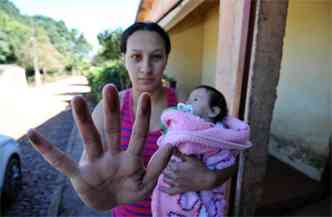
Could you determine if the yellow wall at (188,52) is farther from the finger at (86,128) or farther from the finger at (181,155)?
the finger at (86,128)

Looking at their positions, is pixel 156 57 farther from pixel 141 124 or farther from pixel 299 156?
pixel 299 156

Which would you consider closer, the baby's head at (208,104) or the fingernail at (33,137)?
the fingernail at (33,137)

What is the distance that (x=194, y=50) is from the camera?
780cm

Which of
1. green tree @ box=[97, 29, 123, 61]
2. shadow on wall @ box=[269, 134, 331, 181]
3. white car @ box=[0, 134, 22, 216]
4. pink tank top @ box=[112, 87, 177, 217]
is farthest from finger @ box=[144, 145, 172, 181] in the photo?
green tree @ box=[97, 29, 123, 61]

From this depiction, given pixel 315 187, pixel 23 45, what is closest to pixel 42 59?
pixel 23 45

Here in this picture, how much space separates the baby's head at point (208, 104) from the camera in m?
1.07

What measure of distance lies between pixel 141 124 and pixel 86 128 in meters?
0.14

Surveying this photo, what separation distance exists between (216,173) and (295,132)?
285 cm

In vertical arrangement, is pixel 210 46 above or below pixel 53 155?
above

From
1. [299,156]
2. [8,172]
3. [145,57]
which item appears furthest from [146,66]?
[8,172]

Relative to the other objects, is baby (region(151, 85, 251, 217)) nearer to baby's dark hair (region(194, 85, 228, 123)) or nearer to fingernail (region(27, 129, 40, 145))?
baby's dark hair (region(194, 85, 228, 123))

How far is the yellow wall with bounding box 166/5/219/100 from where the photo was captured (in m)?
6.67

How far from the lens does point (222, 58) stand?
158 centimetres

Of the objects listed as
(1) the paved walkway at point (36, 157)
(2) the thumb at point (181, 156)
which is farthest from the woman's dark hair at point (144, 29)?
(1) the paved walkway at point (36, 157)
